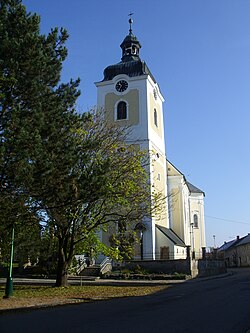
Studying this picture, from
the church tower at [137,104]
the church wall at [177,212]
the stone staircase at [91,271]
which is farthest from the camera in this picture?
the church wall at [177,212]

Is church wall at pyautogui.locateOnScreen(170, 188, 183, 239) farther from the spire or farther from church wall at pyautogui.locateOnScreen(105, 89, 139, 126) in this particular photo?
the spire

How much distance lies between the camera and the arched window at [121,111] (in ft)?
135

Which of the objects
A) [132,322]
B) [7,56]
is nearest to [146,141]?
[7,56]

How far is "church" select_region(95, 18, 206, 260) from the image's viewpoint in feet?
124

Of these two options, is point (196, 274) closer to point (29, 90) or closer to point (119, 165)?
point (119, 165)

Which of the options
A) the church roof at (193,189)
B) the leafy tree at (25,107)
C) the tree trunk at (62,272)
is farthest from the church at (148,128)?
the leafy tree at (25,107)

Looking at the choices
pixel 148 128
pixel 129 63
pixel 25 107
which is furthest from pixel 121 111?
pixel 25 107

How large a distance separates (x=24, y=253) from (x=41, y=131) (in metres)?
13.0

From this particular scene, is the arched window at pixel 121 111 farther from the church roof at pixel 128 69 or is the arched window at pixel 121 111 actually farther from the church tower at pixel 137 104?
the church roof at pixel 128 69

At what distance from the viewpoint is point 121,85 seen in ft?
137

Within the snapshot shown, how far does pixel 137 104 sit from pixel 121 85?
2.96 m

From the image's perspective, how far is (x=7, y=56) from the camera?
14.2m

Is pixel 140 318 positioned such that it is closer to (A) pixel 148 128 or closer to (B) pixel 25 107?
(B) pixel 25 107

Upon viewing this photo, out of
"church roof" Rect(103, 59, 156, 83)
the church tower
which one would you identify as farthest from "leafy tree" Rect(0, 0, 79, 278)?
"church roof" Rect(103, 59, 156, 83)
